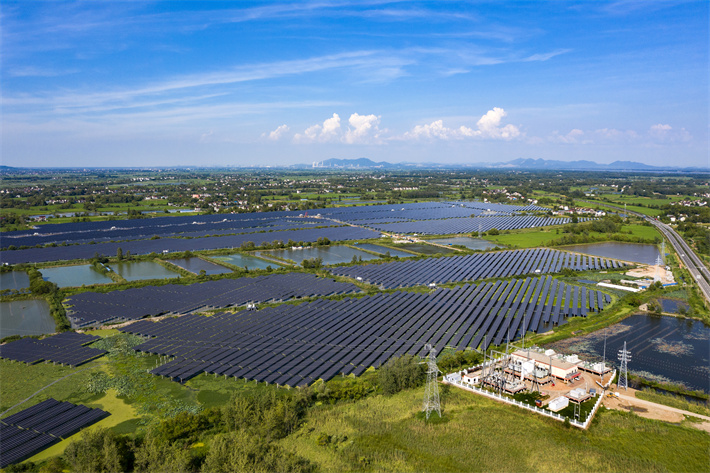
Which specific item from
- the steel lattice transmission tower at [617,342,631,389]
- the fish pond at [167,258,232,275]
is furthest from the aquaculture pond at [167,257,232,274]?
the steel lattice transmission tower at [617,342,631,389]

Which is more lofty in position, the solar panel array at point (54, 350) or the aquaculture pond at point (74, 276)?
the aquaculture pond at point (74, 276)

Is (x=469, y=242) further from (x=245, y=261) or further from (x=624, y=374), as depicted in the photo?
(x=624, y=374)

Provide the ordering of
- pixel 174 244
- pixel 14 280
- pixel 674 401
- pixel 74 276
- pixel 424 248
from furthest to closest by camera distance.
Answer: pixel 424 248, pixel 174 244, pixel 74 276, pixel 14 280, pixel 674 401

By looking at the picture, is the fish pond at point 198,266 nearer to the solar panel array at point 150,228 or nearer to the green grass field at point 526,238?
the solar panel array at point 150,228

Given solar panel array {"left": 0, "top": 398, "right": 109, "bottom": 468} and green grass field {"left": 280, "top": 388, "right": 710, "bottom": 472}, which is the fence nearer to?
green grass field {"left": 280, "top": 388, "right": 710, "bottom": 472}

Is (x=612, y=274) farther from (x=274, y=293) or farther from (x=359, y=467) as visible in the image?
(x=359, y=467)

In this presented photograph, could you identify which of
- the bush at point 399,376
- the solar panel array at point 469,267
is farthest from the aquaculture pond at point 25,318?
the solar panel array at point 469,267

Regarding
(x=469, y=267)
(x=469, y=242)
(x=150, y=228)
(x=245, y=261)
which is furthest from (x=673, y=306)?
(x=150, y=228)
